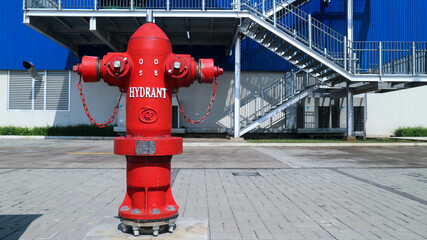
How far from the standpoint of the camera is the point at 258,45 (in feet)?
70.0

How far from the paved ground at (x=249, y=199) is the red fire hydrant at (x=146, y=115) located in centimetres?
71

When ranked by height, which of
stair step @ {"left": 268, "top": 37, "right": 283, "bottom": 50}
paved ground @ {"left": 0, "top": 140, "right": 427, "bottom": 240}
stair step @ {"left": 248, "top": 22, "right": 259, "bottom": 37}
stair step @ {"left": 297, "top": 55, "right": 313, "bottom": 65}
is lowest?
paved ground @ {"left": 0, "top": 140, "right": 427, "bottom": 240}

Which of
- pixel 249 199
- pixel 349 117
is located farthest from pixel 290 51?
pixel 249 199

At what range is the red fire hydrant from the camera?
314 centimetres

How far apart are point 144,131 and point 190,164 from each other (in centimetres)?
621

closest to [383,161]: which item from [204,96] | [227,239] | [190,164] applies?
[190,164]

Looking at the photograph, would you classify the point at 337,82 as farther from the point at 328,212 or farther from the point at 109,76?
the point at 109,76

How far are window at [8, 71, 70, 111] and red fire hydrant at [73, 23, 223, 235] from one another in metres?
20.4

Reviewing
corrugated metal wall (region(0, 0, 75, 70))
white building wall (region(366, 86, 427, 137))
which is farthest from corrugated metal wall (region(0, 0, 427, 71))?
white building wall (region(366, 86, 427, 137))

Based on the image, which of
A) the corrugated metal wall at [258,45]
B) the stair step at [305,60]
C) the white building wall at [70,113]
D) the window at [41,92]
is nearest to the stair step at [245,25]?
the stair step at [305,60]

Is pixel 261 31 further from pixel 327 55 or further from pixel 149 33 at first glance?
pixel 149 33

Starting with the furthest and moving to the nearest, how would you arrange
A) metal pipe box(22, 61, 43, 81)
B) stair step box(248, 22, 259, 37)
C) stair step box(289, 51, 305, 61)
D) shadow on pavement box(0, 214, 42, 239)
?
metal pipe box(22, 61, 43, 81) → stair step box(248, 22, 259, 37) → stair step box(289, 51, 305, 61) → shadow on pavement box(0, 214, 42, 239)

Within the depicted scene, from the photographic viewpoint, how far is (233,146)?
15.3 meters

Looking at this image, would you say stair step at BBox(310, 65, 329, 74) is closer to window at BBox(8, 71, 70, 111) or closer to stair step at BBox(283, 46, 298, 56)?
stair step at BBox(283, 46, 298, 56)
